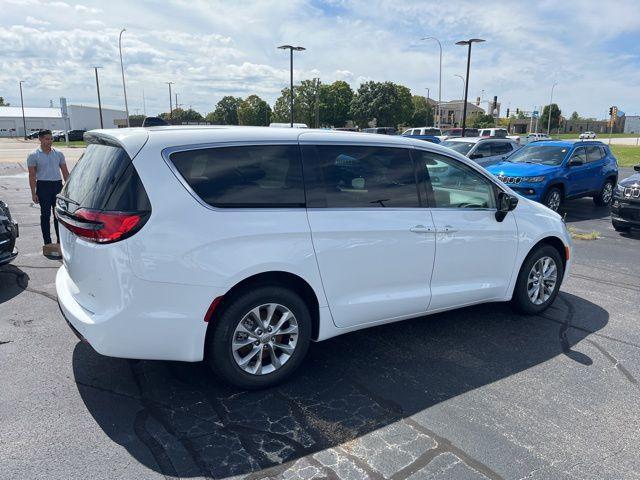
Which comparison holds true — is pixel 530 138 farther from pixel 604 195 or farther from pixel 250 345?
pixel 250 345

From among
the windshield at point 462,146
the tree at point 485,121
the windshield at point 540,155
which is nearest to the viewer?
the windshield at point 540,155

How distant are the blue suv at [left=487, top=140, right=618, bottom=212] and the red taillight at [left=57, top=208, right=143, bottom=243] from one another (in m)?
9.99

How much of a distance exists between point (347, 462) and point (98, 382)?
1.96m

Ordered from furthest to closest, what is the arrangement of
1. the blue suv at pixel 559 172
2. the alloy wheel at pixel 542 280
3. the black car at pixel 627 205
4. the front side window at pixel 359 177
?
1. the blue suv at pixel 559 172
2. the black car at pixel 627 205
3. the alloy wheel at pixel 542 280
4. the front side window at pixel 359 177

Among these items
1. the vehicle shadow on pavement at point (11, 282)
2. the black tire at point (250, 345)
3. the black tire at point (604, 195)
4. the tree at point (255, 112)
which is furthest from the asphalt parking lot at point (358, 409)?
the tree at point (255, 112)

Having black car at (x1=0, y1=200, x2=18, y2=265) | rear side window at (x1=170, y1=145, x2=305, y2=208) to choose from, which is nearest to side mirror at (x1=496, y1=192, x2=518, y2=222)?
rear side window at (x1=170, y1=145, x2=305, y2=208)

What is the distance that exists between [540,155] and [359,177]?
33.6 feet

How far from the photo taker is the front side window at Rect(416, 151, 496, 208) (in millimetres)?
4219

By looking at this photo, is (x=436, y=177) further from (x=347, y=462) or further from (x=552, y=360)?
(x=347, y=462)

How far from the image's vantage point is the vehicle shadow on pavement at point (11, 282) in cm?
548

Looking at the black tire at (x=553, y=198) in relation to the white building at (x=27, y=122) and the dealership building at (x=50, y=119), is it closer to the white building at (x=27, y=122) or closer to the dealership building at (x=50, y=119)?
the dealership building at (x=50, y=119)

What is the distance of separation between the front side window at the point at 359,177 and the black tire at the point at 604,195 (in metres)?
11.3

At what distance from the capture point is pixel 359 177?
381 centimetres

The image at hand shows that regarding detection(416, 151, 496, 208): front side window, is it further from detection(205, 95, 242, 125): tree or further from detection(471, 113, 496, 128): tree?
detection(205, 95, 242, 125): tree
